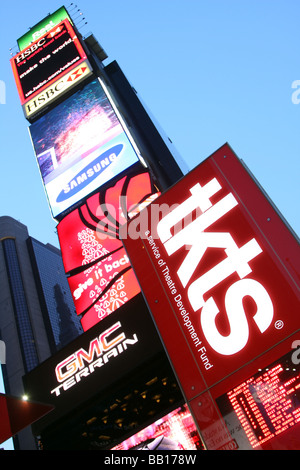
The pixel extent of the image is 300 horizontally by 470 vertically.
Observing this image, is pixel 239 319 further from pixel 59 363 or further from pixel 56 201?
pixel 56 201

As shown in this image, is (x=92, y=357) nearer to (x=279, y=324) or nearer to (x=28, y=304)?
(x=279, y=324)

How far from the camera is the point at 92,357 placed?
27.7 ft

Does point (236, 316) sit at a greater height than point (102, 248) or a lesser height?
lesser

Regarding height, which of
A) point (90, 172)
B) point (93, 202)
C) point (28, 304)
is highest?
point (28, 304)

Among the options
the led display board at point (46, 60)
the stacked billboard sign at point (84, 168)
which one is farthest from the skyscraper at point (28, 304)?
the stacked billboard sign at point (84, 168)

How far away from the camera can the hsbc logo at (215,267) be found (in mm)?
5902

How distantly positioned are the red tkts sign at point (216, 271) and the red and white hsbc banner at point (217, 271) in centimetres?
1

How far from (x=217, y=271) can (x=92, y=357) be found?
3.39 m

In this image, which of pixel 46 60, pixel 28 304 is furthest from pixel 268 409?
pixel 28 304

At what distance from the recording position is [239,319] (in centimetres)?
598

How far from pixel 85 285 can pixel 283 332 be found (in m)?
9.60

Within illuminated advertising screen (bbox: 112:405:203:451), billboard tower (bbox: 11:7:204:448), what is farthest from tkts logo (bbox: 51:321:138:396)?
illuminated advertising screen (bbox: 112:405:203:451)

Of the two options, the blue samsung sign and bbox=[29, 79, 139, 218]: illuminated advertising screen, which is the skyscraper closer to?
bbox=[29, 79, 139, 218]: illuminated advertising screen

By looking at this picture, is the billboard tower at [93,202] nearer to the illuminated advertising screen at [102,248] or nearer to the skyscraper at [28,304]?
the illuminated advertising screen at [102,248]
